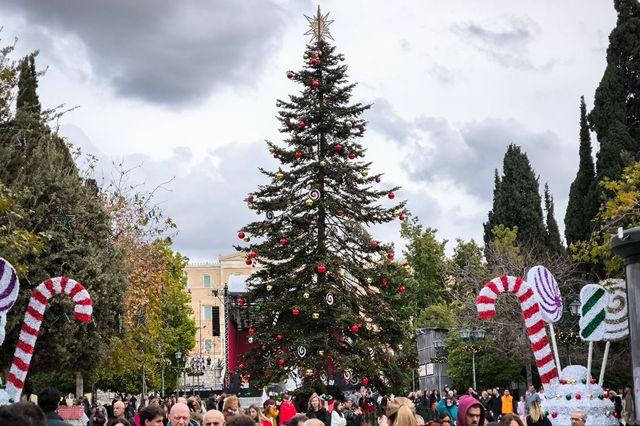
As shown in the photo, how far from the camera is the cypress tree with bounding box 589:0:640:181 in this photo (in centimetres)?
5234

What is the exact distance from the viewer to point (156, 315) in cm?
5178

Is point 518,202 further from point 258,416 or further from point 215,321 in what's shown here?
point 258,416

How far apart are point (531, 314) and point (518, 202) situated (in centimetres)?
5334

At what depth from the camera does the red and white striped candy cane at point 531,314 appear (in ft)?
57.6

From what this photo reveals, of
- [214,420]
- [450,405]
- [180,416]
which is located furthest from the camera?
[450,405]

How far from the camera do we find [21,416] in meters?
6.30

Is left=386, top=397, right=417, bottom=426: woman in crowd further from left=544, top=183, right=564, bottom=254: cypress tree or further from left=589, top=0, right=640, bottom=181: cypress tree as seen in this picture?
left=544, top=183, right=564, bottom=254: cypress tree

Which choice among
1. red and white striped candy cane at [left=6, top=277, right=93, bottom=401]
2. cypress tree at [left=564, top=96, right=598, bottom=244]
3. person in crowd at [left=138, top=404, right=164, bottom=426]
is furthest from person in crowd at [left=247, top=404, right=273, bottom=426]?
cypress tree at [left=564, top=96, right=598, bottom=244]

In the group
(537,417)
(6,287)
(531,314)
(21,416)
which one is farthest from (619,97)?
(21,416)

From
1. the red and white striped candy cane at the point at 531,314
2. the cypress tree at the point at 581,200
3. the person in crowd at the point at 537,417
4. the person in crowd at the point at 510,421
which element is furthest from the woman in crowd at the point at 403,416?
the cypress tree at the point at 581,200

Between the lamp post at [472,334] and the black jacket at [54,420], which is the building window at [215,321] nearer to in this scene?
the lamp post at [472,334]

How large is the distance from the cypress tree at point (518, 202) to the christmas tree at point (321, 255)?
99.7ft

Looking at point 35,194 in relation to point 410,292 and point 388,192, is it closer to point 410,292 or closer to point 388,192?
point 388,192

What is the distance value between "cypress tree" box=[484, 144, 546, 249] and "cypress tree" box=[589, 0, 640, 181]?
1482 cm
